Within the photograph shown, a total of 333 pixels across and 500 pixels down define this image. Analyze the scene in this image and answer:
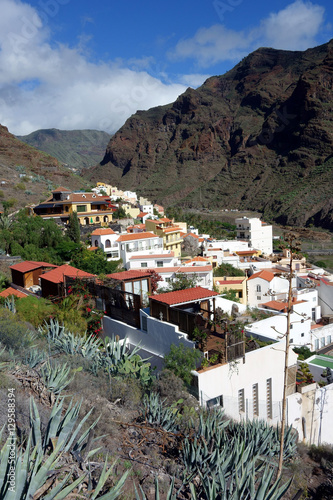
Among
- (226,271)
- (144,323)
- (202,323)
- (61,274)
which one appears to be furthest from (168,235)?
(202,323)

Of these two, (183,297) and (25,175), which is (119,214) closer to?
(25,175)

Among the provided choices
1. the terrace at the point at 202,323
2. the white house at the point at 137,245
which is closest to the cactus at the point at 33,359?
the terrace at the point at 202,323

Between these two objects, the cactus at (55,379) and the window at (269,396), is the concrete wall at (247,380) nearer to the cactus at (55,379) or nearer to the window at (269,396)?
the window at (269,396)

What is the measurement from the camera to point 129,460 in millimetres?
5469

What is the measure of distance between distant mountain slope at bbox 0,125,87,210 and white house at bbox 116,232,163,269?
15.7 metres

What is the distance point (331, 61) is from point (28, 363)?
134 m

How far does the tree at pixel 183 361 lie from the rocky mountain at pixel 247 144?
258 ft

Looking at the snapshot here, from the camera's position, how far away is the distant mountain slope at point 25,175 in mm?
43931

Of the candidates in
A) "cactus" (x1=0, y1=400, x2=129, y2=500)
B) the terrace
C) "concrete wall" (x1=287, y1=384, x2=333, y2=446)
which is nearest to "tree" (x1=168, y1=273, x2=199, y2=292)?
the terrace

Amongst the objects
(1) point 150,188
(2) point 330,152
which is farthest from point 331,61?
(1) point 150,188

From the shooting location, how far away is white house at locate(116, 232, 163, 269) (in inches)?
1152

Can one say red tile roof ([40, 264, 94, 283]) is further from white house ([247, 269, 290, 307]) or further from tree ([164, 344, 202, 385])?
white house ([247, 269, 290, 307])

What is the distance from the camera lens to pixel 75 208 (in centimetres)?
3891

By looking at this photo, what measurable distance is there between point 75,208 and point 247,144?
349 ft
